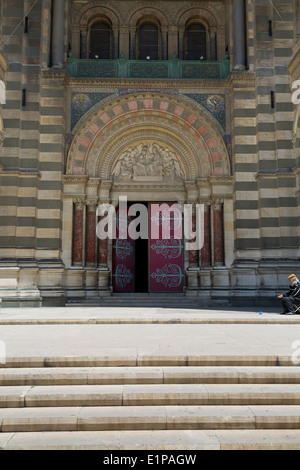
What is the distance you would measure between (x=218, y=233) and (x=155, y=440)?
1273cm

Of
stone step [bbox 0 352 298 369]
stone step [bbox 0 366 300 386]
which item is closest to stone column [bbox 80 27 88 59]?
stone step [bbox 0 352 298 369]

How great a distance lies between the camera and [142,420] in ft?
14.2

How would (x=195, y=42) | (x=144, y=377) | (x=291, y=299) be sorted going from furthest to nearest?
1. (x=195, y=42)
2. (x=291, y=299)
3. (x=144, y=377)

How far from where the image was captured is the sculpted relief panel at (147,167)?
17.2 metres

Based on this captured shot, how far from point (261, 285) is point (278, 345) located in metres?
8.69

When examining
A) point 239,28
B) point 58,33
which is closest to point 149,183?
point 58,33

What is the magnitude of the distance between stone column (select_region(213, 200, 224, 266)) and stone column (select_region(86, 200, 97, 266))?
468 centimetres

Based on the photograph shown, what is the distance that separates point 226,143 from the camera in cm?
1659

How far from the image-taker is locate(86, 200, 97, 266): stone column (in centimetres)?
1634

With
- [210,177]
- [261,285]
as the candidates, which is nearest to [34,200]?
[210,177]

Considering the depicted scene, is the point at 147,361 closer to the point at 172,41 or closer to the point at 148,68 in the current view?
the point at 148,68

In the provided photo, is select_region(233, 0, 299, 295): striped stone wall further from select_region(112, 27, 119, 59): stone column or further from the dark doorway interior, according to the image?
select_region(112, 27, 119, 59): stone column

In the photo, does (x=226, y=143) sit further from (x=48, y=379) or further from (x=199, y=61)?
(x=48, y=379)

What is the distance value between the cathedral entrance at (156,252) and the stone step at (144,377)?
37.3 feet
